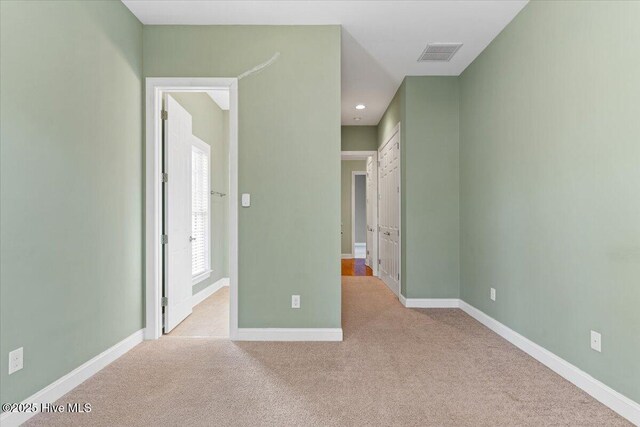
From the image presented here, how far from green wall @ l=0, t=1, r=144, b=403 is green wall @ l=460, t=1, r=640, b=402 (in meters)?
3.25

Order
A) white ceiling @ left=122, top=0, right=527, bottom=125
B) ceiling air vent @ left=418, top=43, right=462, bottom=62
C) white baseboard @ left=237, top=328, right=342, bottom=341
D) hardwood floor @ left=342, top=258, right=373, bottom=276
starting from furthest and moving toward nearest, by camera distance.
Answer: hardwood floor @ left=342, top=258, right=373, bottom=276
ceiling air vent @ left=418, top=43, right=462, bottom=62
white baseboard @ left=237, top=328, right=342, bottom=341
white ceiling @ left=122, top=0, right=527, bottom=125

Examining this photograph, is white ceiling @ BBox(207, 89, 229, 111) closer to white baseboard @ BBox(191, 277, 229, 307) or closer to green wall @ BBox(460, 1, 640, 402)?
white baseboard @ BBox(191, 277, 229, 307)

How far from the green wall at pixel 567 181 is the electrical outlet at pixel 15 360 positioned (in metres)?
3.28

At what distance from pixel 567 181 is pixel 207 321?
11.2 ft

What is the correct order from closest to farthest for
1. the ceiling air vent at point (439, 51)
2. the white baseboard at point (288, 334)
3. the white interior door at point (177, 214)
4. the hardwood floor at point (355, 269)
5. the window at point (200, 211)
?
the white baseboard at point (288, 334)
the white interior door at point (177, 214)
the ceiling air vent at point (439, 51)
the window at point (200, 211)
the hardwood floor at point (355, 269)

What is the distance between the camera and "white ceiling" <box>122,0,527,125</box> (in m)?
2.89

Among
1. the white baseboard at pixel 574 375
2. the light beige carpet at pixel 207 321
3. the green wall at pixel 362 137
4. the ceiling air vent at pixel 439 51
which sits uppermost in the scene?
the ceiling air vent at pixel 439 51

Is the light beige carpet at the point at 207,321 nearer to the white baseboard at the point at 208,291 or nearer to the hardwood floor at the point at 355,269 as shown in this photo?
the white baseboard at the point at 208,291

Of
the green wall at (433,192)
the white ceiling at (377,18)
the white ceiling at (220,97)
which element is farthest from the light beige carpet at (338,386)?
the white ceiling at (220,97)

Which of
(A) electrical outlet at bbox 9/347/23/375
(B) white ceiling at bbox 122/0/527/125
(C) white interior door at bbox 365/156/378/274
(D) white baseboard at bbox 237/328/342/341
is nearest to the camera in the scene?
(A) electrical outlet at bbox 9/347/23/375

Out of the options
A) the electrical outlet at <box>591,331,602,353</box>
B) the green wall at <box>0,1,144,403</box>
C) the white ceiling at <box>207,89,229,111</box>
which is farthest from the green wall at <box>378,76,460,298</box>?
the green wall at <box>0,1,144,403</box>

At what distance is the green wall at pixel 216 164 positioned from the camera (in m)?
4.62

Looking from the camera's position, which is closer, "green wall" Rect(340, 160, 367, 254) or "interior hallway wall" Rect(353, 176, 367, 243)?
"green wall" Rect(340, 160, 367, 254)

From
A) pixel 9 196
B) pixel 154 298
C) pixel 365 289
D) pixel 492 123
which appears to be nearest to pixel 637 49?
pixel 492 123
